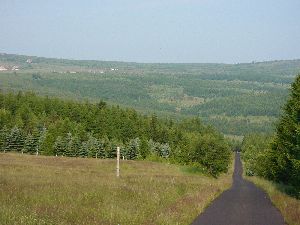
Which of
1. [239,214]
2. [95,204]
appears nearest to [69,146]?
[95,204]

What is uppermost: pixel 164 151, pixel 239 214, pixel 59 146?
pixel 239 214

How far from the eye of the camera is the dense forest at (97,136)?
283ft

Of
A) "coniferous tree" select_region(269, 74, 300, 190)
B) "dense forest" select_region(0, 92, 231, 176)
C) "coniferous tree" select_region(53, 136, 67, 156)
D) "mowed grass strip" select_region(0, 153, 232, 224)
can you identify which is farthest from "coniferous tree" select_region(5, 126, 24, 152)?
"mowed grass strip" select_region(0, 153, 232, 224)

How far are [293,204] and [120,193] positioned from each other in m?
11.0

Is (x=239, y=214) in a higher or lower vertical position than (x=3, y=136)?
higher

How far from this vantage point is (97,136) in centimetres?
11800

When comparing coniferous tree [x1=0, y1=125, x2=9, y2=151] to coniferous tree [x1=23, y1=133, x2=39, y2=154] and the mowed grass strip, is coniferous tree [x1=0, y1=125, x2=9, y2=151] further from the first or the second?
the mowed grass strip

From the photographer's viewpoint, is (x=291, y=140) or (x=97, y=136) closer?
(x=291, y=140)

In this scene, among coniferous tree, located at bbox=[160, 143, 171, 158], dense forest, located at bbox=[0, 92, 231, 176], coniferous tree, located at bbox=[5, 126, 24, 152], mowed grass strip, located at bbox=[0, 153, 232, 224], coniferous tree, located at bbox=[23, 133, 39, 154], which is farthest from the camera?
coniferous tree, located at bbox=[160, 143, 171, 158]

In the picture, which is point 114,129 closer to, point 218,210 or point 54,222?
point 218,210

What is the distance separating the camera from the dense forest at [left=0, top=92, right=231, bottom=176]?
8631 centimetres

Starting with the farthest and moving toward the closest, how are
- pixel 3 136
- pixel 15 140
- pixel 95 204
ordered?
pixel 15 140
pixel 3 136
pixel 95 204

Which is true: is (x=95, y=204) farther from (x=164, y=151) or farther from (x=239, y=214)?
(x=164, y=151)

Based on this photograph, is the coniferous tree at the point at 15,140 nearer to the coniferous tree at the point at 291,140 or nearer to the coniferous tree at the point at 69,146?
the coniferous tree at the point at 69,146
